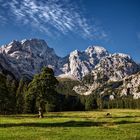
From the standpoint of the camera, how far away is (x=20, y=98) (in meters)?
165

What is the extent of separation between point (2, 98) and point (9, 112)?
7128cm

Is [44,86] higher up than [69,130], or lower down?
higher up

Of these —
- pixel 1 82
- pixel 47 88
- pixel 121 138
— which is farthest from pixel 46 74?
pixel 121 138

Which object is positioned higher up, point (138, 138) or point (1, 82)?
point (1, 82)

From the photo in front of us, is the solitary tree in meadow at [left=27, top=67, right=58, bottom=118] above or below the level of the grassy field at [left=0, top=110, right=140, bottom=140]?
above

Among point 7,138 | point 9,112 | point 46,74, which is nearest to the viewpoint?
point 7,138

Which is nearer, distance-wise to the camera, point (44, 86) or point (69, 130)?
point (69, 130)

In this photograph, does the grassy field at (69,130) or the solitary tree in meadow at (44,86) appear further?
the solitary tree in meadow at (44,86)

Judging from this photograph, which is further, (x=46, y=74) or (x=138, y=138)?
(x=46, y=74)

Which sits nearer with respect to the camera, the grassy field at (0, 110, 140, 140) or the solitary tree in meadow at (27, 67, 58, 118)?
the grassy field at (0, 110, 140, 140)

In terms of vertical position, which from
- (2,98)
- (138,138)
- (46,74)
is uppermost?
(46,74)

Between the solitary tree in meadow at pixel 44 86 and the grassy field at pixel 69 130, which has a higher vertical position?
the solitary tree in meadow at pixel 44 86

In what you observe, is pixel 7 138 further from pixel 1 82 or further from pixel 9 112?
pixel 9 112

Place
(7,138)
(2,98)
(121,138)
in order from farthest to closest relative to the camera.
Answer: (2,98)
(121,138)
(7,138)
